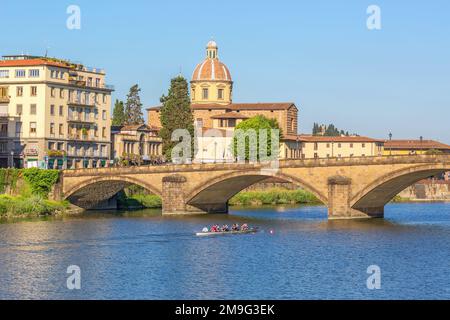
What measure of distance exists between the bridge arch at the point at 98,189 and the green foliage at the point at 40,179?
2.81 m

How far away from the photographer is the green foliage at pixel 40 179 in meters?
138

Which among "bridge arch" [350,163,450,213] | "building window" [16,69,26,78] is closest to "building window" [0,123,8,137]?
"building window" [16,69,26,78]

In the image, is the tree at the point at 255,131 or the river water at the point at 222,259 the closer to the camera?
the river water at the point at 222,259

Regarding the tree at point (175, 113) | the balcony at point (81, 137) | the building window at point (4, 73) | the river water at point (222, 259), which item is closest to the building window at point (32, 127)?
the balcony at point (81, 137)

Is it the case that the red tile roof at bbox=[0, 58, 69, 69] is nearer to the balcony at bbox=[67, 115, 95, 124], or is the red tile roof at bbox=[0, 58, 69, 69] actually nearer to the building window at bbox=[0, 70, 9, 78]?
the building window at bbox=[0, 70, 9, 78]

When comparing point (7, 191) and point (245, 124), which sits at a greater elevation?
point (245, 124)

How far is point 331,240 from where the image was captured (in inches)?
3824

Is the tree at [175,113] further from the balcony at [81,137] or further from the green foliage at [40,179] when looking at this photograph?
the green foliage at [40,179]

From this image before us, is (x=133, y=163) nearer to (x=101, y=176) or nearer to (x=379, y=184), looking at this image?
(x=101, y=176)

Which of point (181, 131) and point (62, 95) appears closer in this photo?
point (62, 95)
